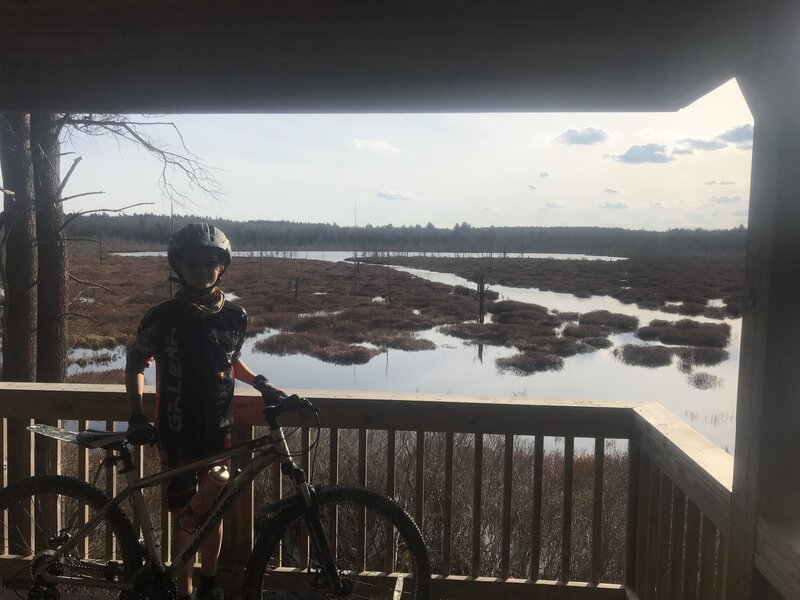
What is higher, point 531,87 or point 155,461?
point 531,87

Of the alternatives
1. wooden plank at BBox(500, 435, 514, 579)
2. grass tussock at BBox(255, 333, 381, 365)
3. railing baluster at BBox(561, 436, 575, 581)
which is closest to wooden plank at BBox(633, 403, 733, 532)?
railing baluster at BBox(561, 436, 575, 581)

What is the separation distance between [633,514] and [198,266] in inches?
77.3

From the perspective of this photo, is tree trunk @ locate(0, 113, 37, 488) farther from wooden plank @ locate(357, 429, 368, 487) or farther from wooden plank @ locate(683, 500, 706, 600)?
wooden plank @ locate(683, 500, 706, 600)

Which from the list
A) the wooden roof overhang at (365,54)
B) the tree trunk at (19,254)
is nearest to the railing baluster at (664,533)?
the wooden roof overhang at (365,54)

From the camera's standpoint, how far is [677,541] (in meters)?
2.02

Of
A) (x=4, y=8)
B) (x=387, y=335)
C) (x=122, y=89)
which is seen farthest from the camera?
(x=387, y=335)

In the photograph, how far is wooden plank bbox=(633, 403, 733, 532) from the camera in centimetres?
163

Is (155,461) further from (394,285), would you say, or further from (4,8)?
(394,285)

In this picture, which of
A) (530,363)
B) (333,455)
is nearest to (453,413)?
(333,455)

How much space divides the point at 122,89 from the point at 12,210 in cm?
536

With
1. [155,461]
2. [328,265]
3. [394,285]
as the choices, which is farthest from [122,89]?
[328,265]

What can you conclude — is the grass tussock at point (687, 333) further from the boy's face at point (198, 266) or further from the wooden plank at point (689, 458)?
the boy's face at point (198, 266)

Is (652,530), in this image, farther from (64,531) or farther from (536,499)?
Result: (64,531)

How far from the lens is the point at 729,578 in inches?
57.5
